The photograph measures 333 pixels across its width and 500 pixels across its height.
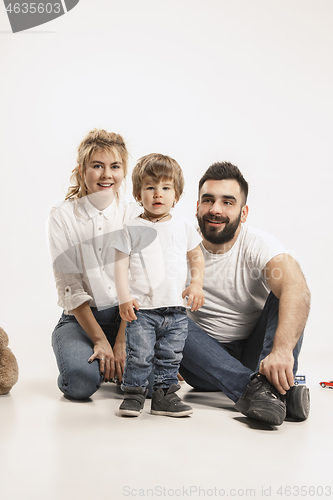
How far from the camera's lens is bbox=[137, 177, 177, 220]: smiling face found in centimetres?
164

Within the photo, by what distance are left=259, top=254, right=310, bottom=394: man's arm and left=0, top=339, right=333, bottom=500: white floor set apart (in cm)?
16

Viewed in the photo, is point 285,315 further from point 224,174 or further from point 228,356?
point 224,174

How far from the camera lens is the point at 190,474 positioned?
46.6 inches

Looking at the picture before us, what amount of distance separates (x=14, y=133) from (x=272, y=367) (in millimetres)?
1858

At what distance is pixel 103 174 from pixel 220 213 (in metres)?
0.45

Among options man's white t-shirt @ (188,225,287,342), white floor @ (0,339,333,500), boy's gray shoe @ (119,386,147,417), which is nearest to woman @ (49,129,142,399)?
white floor @ (0,339,333,500)

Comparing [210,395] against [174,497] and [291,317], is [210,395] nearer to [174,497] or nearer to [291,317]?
[291,317]

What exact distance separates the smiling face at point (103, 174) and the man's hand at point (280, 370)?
32.3 inches

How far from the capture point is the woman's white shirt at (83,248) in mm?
1875

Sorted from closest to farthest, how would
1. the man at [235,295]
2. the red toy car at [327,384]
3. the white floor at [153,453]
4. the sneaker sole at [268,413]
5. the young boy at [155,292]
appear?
1. the white floor at [153,453]
2. the sneaker sole at [268,413]
3. the young boy at [155,292]
4. the man at [235,295]
5. the red toy car at [327,384]

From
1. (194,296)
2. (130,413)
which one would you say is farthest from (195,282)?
(130,413)

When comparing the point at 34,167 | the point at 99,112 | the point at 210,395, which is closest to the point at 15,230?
the point at 34,167

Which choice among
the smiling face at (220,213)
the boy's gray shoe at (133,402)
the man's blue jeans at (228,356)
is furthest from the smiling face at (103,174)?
the boy's gray shoe at (133,402)

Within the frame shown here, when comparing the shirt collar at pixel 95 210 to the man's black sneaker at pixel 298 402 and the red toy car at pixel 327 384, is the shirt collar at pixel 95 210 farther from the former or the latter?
the red toy car at pixel 327 384
